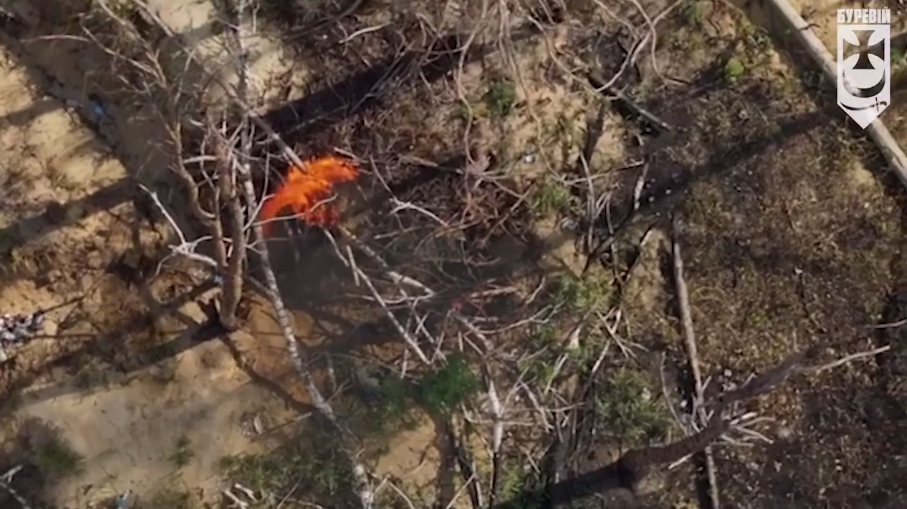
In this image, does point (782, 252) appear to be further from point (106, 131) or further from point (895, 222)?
point (106, 131)

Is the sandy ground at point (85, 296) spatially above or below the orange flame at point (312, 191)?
below

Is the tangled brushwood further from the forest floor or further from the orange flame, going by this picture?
the orange flame

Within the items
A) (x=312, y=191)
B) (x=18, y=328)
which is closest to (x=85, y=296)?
(x=18, y=328)

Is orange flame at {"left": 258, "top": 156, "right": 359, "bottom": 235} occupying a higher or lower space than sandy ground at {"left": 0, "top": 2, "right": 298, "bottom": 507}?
higher

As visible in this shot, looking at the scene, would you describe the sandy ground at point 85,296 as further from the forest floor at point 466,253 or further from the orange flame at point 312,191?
the orange flame at point 312,191

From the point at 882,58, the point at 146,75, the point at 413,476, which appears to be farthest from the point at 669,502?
the point at 146,75

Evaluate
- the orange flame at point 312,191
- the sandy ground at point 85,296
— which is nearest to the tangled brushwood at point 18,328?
the sandy ground at point 85,296

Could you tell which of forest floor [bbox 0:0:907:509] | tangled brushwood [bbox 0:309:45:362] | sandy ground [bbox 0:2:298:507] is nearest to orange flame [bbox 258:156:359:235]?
forest floor [bbox 0:0:907:509]
